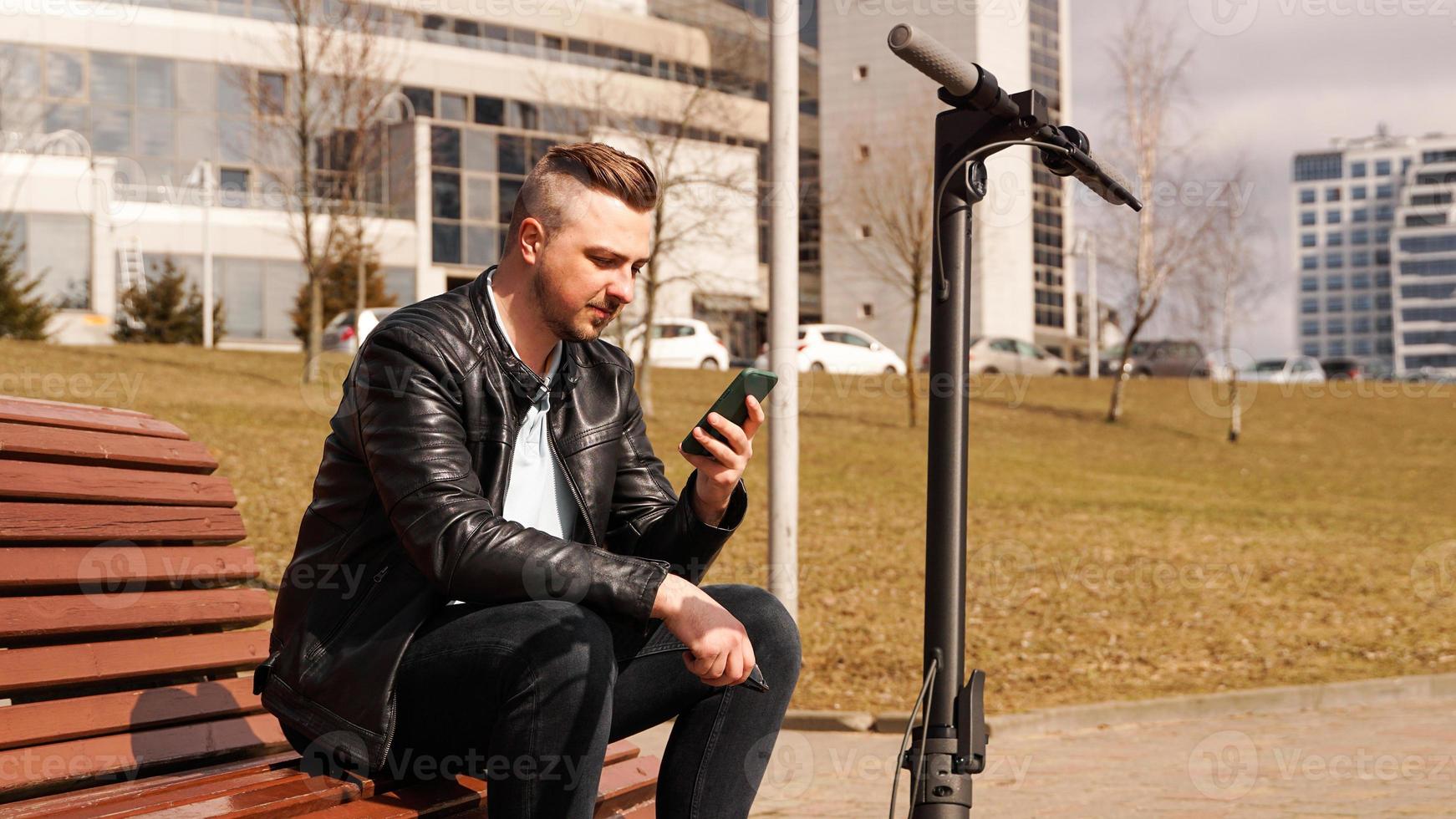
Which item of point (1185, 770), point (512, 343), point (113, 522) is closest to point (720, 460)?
point (512, 343)

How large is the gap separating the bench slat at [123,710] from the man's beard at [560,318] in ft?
4.27

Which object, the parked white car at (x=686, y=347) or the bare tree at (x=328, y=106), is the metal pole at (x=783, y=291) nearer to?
the bare tree at (x=328, y=106)

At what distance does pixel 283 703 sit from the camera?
2781 millimetres

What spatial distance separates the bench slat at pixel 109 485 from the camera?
3.38 meters

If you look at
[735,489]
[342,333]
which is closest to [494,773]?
[735,489]

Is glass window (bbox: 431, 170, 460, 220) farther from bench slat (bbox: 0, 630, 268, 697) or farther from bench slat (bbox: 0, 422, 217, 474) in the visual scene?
bench slat (bbox: 0, 630, 268, 697)

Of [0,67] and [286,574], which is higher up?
[0,67]

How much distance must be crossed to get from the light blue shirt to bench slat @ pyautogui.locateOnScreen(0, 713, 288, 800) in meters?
0.95

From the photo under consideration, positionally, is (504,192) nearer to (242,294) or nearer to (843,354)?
(242,294)

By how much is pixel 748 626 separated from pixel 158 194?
1738 inches

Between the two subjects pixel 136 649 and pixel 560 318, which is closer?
pixel 560 318

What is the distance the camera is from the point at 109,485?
361 cm

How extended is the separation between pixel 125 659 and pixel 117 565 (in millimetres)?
245

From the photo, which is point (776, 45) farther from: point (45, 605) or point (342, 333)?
point (342, 333)
